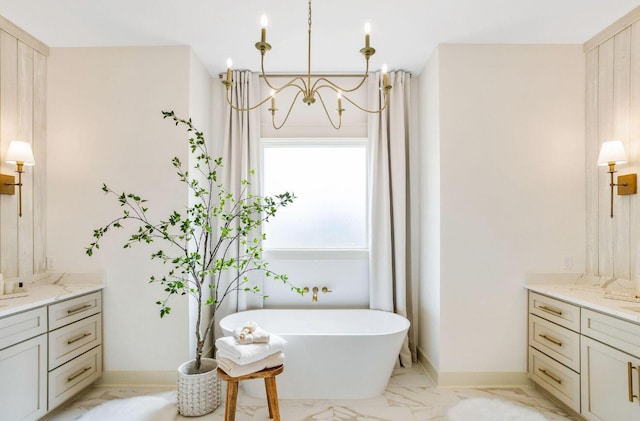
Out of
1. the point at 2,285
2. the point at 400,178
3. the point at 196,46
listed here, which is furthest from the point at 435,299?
the point at 2,285

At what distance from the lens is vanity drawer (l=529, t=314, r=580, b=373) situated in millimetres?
2363

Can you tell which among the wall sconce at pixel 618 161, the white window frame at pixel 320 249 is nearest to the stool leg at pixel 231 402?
the white window frame at pixel 320 249

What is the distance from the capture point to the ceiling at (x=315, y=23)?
2.40 m

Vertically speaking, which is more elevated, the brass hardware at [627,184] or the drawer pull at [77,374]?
the brass hardware at [627,184]

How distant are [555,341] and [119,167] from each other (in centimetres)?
355

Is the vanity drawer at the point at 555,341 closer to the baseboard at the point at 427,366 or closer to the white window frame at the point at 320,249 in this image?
the baseboard at the point at 427,366

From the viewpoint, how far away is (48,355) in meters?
2.32

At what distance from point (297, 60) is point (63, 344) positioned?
111 inches

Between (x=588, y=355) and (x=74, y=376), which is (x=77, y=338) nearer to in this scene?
(x=74, y=376)

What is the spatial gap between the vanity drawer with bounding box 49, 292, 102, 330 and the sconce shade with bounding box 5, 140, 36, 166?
1036mm

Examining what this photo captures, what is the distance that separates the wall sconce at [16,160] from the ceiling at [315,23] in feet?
2.96

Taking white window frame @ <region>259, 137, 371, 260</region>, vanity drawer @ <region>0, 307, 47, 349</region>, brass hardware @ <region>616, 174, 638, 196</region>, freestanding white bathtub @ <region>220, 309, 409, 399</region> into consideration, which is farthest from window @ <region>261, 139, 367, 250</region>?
brass hardware @ <region>616, 174, 638, 196</region>

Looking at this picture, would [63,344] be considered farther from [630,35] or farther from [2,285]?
[630,35]

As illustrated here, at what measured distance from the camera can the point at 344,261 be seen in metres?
3.53
